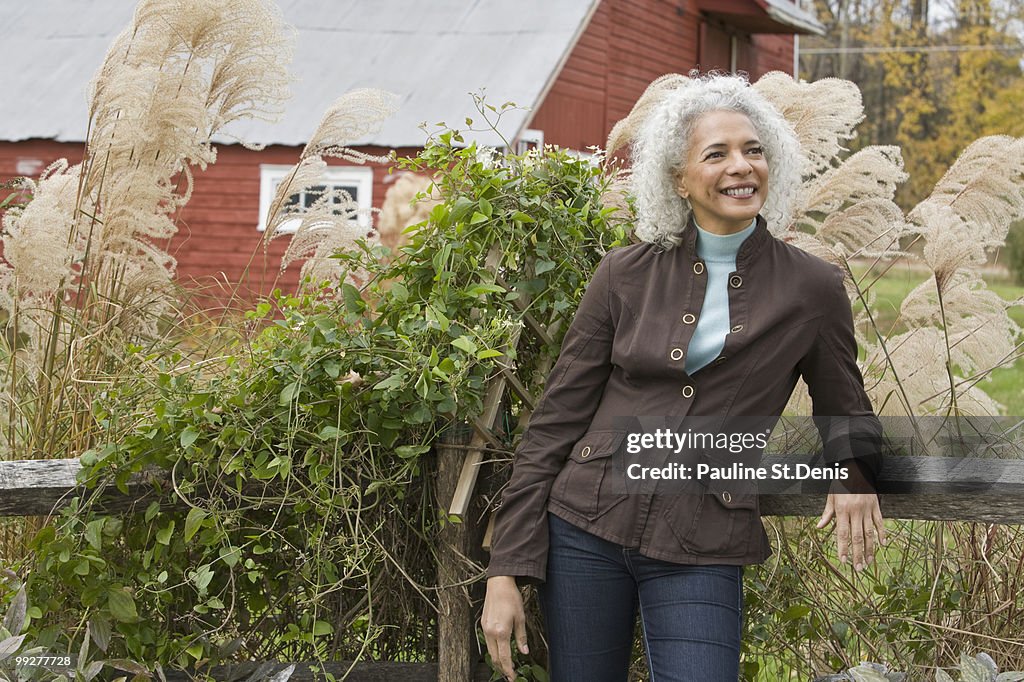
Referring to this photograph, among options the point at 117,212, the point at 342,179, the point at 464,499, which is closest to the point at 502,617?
the point at 464,499

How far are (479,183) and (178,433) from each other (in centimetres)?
91

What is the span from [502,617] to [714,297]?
748mm

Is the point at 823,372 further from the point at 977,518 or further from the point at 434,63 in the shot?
the point at 434,63

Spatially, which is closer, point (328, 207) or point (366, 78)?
point (328, 207)

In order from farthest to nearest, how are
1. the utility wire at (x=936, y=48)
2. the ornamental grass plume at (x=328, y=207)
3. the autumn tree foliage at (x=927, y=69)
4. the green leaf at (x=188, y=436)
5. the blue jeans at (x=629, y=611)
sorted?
the utility wire at (x=936, y=48)
the autumn tree foliage at (x=927, y=69)
the ornamental grass plume at (x=328, y=207)
the green leaf at (x=188, y=436)
the blue jeans at (x=629, y=611)

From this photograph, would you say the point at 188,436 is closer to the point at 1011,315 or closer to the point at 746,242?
the point at 746,242

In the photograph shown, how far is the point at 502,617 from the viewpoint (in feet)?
8.02

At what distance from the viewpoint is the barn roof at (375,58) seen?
14133 millimetres

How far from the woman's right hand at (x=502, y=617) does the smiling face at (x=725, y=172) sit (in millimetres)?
815

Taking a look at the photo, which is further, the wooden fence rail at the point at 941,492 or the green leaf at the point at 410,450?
the green leaf at the point at 410,450

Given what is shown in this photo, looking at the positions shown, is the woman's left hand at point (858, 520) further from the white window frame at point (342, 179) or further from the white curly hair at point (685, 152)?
the white window frame at point (342, 179)

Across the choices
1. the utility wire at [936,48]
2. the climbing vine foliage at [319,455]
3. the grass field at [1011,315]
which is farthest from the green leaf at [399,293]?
the utility wire at [936,48]

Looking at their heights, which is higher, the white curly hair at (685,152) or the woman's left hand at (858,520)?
the white curly hair at (685,152)

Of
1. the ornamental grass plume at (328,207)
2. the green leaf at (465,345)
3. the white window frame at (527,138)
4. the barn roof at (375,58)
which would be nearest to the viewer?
the green leaf at (465,345)
